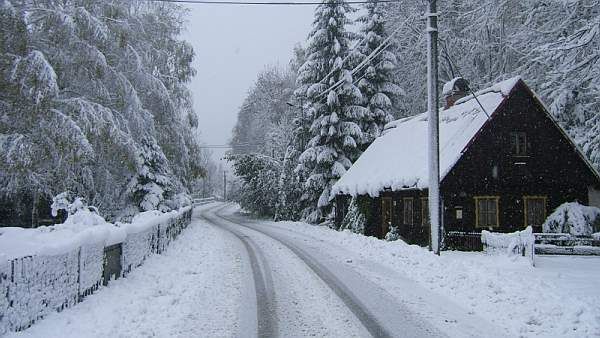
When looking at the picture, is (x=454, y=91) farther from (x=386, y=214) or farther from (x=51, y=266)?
(x=51, y=266)

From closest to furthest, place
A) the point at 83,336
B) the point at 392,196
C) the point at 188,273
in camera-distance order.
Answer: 1. the point at 83,336
2. the point at 188,273
3. the point at 392,196

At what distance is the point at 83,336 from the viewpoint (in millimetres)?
7141

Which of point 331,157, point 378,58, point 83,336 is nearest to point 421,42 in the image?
point 378,58

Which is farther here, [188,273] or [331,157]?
[331,157]

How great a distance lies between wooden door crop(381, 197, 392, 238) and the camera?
88.7 feet

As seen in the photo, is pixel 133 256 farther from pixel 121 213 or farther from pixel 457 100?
pixel 457 100

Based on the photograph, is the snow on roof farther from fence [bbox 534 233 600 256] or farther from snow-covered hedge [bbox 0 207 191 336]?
snow-covered hedge [bbox 0 207 191 336]

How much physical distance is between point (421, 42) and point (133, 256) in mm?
24843

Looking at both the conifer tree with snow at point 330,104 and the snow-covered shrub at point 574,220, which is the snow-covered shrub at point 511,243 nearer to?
the snow-covered shrub at point 574,220

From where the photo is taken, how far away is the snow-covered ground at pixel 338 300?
7797 mm

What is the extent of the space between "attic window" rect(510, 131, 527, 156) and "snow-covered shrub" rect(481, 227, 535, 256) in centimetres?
572

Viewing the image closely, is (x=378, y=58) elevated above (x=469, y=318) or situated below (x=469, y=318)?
above

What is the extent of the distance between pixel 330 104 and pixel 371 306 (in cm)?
2353

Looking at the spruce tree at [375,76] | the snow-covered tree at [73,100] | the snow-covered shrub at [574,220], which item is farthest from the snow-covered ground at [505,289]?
the spruce tree at [375,76]
